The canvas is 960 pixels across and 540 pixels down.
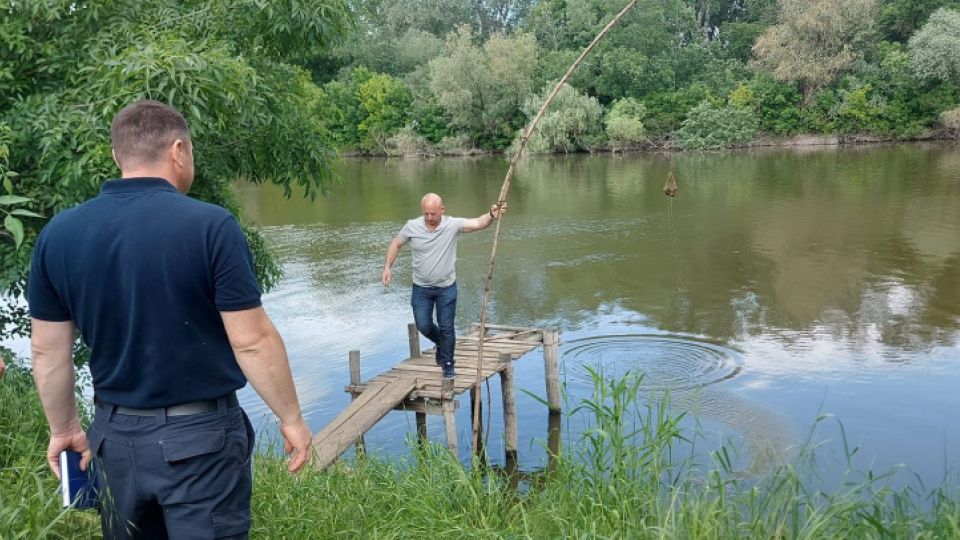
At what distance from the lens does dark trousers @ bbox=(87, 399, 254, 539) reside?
275cm

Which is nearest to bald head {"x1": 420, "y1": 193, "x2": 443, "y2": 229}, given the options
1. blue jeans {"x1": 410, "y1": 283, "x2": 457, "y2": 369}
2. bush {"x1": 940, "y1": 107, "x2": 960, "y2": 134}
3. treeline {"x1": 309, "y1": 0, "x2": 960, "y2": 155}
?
blue jeans {"x1": 410, "y1": 283, "x2": 457, "y2": 369}

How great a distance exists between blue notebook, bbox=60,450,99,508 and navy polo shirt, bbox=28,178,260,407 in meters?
0.45

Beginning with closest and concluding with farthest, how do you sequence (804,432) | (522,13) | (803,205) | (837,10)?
(804,432) < (803,205) < (837,10) < (522,13)

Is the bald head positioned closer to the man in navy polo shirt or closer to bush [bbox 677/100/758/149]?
the man in navy polo shirt

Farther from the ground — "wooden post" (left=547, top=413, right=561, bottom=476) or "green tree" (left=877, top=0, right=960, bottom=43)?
"green tree" (left=877, top=0, right=960, bottom=43)

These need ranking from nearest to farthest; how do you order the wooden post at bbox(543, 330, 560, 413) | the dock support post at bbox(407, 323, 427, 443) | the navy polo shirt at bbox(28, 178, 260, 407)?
1. the navy polo shirt at bbox(28, 178, 260, 407)
2. the dock support post at bbox(407, 323, 427, 443)
3. the wooden post at bbox(543, 330, 560, 413)

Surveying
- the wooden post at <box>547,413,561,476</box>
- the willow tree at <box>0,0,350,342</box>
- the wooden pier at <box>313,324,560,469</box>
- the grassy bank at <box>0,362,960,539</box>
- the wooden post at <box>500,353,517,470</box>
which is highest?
the willow tree at <box>0,0,350,342</box>

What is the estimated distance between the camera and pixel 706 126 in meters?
45.2

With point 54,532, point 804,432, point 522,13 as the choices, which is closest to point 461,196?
point 804,432

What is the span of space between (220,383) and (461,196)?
27.9 metres

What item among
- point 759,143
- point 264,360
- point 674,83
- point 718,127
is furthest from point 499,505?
point 674,83

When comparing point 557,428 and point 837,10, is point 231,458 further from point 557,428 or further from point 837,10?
point 837,10

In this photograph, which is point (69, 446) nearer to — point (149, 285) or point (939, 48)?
point (149, 285)

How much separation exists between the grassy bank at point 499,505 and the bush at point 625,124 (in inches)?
1584
